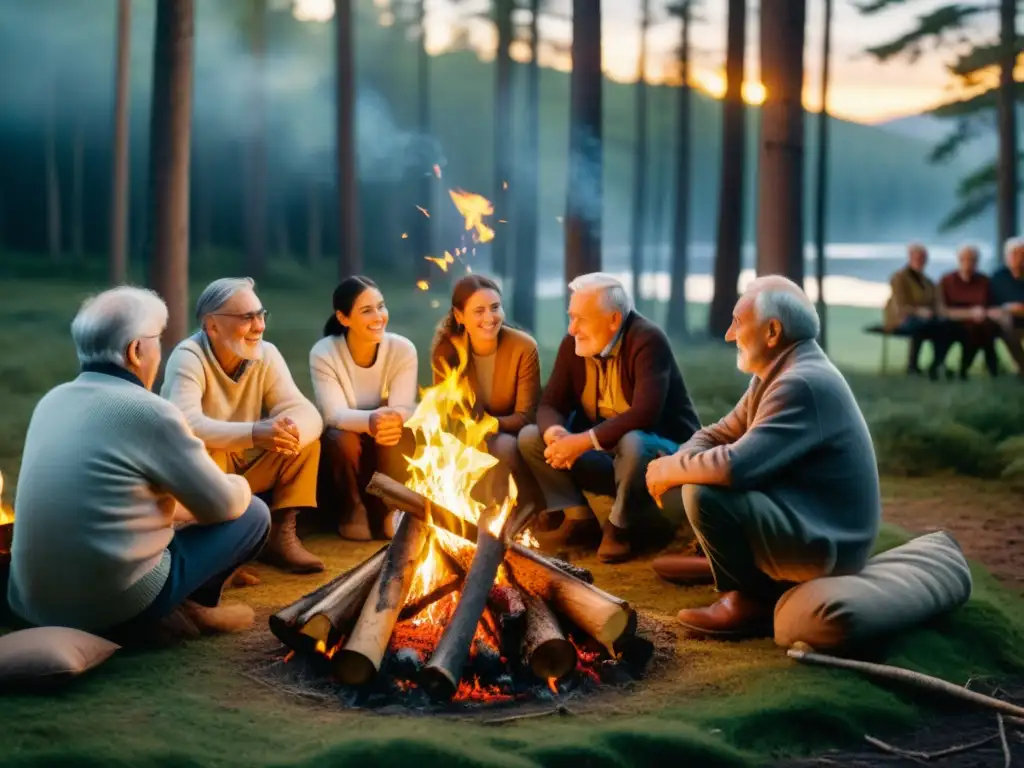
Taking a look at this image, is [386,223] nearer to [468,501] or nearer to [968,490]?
[968,490]

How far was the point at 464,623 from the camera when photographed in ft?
17.1

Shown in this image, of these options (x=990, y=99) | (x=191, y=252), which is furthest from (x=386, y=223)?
(x=990, y=99)

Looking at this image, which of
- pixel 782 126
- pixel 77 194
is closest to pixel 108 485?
pixel 782 126

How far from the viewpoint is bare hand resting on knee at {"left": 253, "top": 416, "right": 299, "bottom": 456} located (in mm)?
6730

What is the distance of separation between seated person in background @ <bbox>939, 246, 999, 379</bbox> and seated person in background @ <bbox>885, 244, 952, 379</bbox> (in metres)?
0.15

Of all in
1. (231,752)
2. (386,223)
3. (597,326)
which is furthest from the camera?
(386,223)

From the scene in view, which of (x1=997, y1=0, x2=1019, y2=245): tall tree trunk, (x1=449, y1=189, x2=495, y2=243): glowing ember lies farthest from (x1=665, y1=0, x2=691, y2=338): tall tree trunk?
(x1=449, y1=189, x2=495, y2=243): glowing ember

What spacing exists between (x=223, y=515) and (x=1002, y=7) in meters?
19.3

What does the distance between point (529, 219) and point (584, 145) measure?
951 centimetres

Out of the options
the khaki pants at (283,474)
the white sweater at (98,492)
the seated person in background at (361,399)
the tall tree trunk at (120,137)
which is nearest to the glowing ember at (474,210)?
the seated person in background at (361,399)

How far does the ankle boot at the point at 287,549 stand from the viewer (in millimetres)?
7188

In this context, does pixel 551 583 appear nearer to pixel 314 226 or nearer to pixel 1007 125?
pixel 1007 125

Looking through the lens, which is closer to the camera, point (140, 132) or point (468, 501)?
point (468, 501)

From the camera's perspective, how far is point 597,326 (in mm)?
7227
